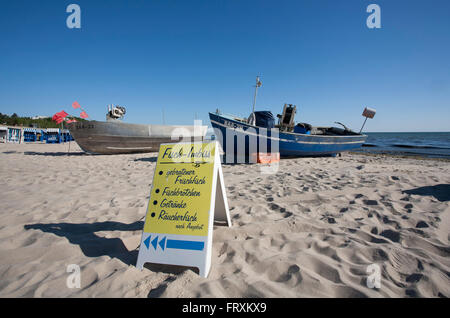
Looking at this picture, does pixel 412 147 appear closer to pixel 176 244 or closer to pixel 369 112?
pixel 369 112

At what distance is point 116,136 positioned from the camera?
1173cm

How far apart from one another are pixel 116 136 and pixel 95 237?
1072 centimetres

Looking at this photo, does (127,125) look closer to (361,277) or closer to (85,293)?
(85,293)

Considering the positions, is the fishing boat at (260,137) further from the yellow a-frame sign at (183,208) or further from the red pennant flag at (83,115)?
the red pennant flag at (83,115)

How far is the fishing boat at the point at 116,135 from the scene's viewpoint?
1127cm

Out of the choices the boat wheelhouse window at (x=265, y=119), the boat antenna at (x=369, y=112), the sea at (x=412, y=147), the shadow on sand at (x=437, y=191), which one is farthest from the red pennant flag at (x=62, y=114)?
the sea at (x=412, y=147)

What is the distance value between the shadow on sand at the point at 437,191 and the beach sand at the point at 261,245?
0.6 inches

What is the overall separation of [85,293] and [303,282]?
1697 mm

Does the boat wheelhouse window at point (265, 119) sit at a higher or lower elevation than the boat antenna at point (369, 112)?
lower

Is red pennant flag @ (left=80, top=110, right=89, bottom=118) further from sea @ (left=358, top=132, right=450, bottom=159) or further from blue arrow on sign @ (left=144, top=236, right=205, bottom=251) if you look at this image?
sea @ (left=358, top=132, right=450, bottom=159)

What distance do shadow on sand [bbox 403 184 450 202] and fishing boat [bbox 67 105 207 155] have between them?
12.5 metres

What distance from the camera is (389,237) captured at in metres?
2.29

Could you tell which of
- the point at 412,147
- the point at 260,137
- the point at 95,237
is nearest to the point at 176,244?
the point at 95,237
